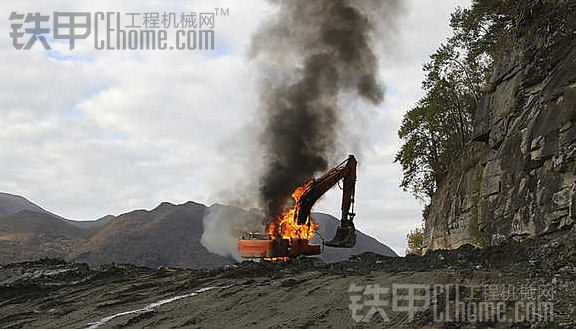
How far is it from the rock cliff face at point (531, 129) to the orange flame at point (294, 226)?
7.32 meters

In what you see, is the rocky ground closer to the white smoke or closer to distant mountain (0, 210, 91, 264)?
the white smoke

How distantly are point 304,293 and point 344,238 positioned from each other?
33.6 ft

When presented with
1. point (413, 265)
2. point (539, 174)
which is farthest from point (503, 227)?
point (413, 265)

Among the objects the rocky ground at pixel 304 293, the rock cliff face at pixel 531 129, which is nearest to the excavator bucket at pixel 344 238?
the rocky ground at pixel 304 293

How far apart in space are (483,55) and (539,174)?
1772 centimetres

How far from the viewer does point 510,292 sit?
11617 mm

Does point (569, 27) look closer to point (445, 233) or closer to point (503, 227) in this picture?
point (503, 227)

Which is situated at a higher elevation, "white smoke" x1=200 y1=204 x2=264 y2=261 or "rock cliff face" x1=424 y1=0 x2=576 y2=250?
"rock cliff face" x1=424 y1=0 x2=576 y2=250

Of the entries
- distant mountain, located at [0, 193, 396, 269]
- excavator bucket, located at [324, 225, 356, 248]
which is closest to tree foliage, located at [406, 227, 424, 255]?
distant mountain, located at [0, 193, 396, 269]

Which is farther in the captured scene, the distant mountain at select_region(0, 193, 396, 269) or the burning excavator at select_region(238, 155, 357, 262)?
the distant mountain at select_region(0, 193, 396, 269)

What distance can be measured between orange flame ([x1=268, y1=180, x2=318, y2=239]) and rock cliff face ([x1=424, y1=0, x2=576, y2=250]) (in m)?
7.32

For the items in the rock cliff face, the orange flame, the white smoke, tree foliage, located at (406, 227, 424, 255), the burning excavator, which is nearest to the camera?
the rock cliff face

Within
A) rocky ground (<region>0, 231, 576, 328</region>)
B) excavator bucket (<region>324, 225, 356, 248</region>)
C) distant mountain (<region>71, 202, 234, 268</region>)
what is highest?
excavator bucket (<region>324, 225, 356, 248</region>)

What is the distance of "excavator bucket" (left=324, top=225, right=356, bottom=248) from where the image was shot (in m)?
24.7
